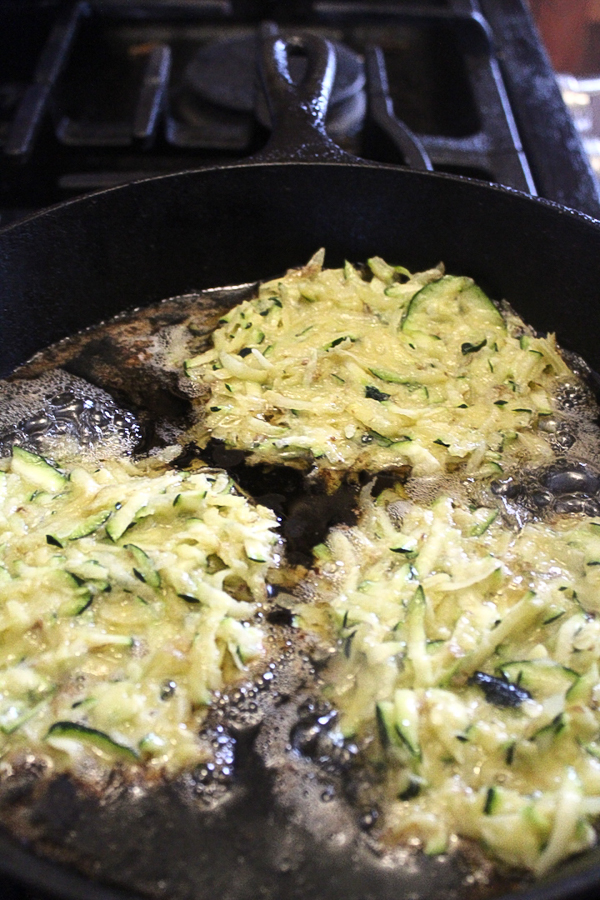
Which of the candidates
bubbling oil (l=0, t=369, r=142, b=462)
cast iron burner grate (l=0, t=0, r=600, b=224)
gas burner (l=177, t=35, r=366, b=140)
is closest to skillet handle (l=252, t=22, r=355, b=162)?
cast iron burner grate (l=0, t=0, r=600, b=224)

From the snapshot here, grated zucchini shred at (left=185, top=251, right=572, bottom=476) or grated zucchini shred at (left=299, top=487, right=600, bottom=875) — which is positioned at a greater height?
grated zucchini shred at (left=185, top=251, right=572, bottom=476)

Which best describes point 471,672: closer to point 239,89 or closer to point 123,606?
point 123,606

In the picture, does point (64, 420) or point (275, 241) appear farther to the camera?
point (275, 241)

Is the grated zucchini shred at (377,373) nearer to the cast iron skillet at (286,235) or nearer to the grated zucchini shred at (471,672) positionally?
the cast iron skillet at (286,235)

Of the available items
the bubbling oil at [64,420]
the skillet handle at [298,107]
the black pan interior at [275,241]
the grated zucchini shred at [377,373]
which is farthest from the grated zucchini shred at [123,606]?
the skillet handle at [298,107]

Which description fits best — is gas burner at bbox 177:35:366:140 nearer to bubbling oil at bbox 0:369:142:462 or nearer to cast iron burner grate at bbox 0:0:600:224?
cast iron burner grate at bbox 0:0:600:224

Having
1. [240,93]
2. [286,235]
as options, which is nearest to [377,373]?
[286,235]
